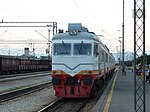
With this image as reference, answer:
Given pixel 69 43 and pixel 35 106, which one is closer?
pixel 35 106

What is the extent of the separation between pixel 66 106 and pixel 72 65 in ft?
6.66

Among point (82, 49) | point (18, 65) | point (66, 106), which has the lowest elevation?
point (66, 106)

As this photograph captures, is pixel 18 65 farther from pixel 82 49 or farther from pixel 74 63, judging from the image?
pixel 74 63

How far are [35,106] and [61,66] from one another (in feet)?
7.59

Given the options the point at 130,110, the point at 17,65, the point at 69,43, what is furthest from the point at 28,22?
the point at 130,110

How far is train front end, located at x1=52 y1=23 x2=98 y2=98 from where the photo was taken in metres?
16.1

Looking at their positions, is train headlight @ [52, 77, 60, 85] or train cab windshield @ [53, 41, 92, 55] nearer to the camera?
train headlight @ [52, 77, 60, 85]

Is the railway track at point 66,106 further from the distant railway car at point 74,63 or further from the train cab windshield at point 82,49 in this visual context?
the train cab windshield at point 82,49

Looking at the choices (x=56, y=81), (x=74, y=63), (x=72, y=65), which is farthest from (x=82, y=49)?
(x=56, y=81)

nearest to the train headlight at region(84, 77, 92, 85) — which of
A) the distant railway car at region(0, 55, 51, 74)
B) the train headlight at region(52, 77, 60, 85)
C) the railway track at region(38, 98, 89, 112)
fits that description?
the railway track at region(38, 98, 89, 112)

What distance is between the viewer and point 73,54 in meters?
16.7

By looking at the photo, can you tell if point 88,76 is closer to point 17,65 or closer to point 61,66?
point 61,66

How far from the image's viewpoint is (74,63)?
16422 mm

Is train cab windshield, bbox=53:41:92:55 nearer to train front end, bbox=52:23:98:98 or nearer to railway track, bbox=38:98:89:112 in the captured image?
→ train front end, bbox=52:23:98:98
